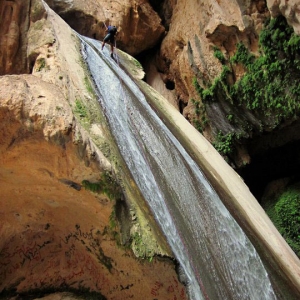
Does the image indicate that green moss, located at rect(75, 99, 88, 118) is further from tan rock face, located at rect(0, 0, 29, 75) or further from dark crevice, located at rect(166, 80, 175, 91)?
dark crevice, located at rect(166, 80, 175, 91)

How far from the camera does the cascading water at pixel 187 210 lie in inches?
162

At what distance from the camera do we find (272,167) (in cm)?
989

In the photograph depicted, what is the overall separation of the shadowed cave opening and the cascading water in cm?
402

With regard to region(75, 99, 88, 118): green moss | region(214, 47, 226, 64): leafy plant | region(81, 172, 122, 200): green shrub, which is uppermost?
region(214, 47, 226, 64): leafy plant

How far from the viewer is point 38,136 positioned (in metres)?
3.39

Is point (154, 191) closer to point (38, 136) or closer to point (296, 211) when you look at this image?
point (38, 136)

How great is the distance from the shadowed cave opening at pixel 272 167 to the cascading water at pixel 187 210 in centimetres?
402

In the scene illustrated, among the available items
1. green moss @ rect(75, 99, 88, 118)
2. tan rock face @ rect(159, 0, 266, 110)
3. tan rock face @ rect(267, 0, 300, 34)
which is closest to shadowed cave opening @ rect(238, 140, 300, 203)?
tan rock face @ rect(159, 0, 266, 110)

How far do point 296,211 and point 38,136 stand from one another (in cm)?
726

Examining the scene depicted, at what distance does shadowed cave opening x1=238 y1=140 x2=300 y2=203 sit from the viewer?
9273mm

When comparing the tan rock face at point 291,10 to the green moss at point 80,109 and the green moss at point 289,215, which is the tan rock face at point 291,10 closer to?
the green moss at point 80,109

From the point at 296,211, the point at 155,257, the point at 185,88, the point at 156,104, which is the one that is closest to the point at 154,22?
the point at 185,88

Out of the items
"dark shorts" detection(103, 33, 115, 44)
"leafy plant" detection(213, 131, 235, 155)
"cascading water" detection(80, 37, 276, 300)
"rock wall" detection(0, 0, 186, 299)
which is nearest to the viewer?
"rock wall" detection(0, 0, 186, 299)

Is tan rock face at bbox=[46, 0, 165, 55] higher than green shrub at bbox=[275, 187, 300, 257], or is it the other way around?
tan rock face at bbox=[46, 0, 165, 55]
